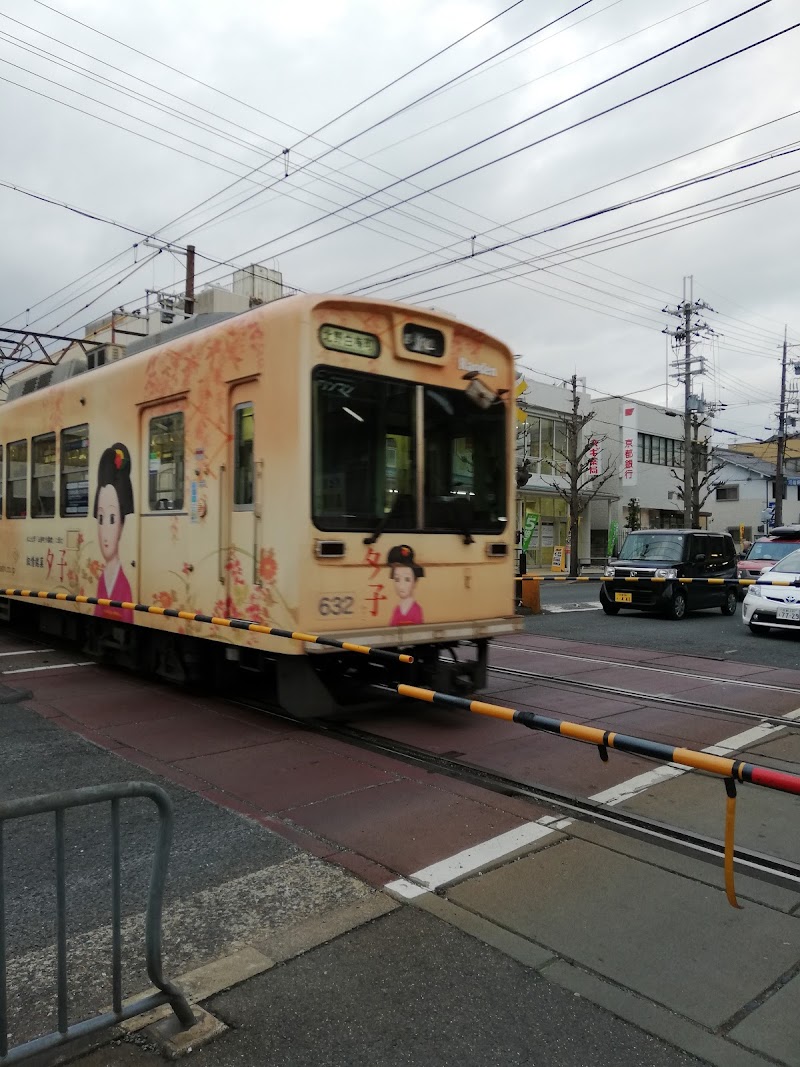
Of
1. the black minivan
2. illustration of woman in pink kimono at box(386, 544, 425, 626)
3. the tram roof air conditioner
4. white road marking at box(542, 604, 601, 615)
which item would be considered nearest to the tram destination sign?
illustration of woman in pink kimono at box(386, 544, 425, 626)

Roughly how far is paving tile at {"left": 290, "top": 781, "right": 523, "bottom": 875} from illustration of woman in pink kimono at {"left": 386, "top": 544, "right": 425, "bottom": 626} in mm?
1581

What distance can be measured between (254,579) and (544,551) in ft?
112

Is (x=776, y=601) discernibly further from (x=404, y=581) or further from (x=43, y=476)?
(x=43, y=476)

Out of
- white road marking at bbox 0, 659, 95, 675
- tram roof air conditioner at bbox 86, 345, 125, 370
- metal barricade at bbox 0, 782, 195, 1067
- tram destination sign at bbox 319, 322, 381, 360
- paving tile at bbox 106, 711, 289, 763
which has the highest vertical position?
tram roof air conditioner at bbox 86, 345, 125, 370

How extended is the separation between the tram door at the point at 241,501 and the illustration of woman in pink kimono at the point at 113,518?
6.29ft

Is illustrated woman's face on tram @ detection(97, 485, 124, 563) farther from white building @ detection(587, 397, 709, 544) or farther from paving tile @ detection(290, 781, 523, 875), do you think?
white building @ detection(587, 397, 709, 544)

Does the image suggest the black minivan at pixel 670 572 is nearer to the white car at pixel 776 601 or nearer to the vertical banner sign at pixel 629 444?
the white car at pixel 776 601

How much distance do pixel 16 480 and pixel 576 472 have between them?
26.7m

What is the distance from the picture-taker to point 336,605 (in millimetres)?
6137

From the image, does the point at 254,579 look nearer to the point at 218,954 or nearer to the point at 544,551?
the point at 218,954

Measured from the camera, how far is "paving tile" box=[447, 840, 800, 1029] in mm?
3068

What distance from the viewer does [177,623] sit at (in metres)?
7.21

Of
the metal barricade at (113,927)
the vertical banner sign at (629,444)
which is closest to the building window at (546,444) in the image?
the vertical banner sign at (629,444)

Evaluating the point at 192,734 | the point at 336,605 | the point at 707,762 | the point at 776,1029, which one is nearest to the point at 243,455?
the point at 336,605
